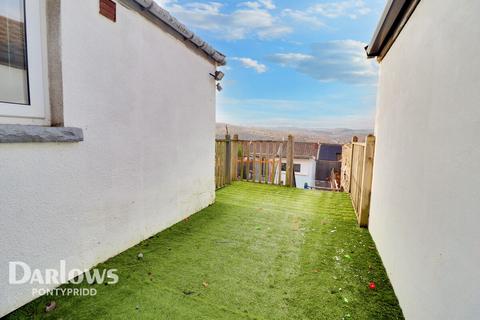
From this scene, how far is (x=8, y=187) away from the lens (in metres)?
1.74

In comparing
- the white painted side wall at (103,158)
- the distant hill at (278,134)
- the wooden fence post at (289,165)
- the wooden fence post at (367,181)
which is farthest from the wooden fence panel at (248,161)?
the wooden fence post at (367,181)

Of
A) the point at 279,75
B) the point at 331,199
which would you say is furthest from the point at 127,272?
the point at 279,75

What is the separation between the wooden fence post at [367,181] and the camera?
387 cm

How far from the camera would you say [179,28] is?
3.51 m

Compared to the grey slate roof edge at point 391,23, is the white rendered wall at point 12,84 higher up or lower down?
lower down

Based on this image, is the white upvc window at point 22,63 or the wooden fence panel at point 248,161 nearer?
the white upvc window at point 22,63

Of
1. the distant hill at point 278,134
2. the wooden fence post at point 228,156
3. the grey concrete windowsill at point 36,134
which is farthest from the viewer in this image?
the distant hill at point 278,134

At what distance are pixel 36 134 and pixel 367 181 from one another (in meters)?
4.38

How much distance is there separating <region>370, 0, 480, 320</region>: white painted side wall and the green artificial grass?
433 millimetres

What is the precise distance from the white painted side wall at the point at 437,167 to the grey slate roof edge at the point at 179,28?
9.44 ft

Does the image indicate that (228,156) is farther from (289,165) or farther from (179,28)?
(179,28)

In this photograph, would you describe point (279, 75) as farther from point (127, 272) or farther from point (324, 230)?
point (127, 272)

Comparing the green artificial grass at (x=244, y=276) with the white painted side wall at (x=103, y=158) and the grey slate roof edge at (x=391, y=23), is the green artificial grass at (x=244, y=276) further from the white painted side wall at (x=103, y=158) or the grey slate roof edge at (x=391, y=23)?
the grey slate roof edge at (x=391, y=23)

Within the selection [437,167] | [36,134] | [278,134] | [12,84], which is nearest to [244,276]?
[437,167]
